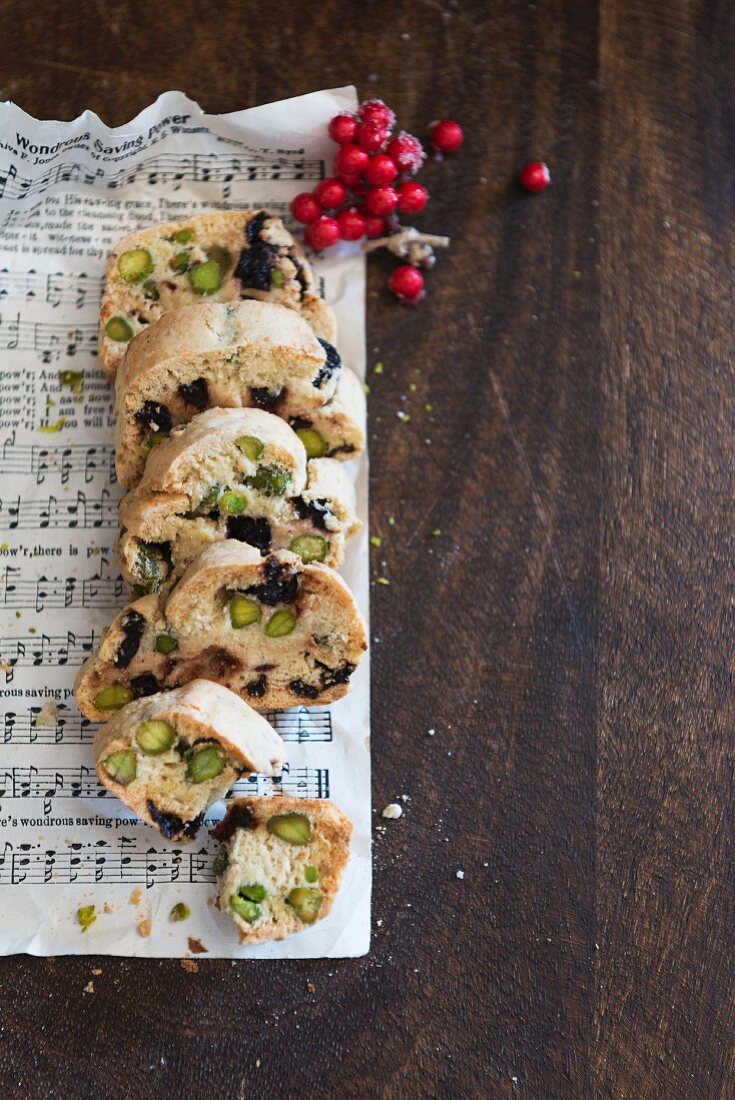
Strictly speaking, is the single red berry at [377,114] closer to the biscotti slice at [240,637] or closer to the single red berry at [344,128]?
the single red berry at [344,128]

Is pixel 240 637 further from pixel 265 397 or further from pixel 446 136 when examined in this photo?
pixel 446 136

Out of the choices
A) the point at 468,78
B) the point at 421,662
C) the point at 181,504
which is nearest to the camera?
the point at 181,504

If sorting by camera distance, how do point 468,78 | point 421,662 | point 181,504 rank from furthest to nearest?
point 468,78 → point 421,662 → point 181,504

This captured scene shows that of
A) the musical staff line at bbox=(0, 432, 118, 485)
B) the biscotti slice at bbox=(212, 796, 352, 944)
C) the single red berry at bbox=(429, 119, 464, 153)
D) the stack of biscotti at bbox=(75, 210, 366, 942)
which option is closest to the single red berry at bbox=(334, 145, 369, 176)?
the single red berry at bbox=(429, 119, 464, 153)

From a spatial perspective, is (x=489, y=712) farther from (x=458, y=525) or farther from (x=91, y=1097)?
(x=91, y=1097)

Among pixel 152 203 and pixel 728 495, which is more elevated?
pixel 152 203

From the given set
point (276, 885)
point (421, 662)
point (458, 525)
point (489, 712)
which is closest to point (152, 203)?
point (458, 525)
